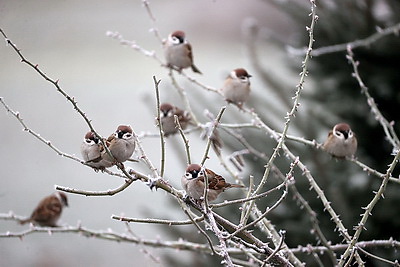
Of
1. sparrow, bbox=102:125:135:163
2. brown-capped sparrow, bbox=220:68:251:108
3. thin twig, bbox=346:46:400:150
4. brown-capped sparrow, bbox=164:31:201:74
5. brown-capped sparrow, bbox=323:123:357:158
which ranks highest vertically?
brown-capped sparrow, bbox=164:31:201:74

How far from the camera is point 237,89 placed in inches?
130

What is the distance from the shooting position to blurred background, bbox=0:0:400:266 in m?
3.71

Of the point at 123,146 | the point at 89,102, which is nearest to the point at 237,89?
the point at 123,146

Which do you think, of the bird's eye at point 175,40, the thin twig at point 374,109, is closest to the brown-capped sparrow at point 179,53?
the bird's eye at point 175,40

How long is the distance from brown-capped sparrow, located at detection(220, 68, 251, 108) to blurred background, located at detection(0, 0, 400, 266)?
0.92 feet

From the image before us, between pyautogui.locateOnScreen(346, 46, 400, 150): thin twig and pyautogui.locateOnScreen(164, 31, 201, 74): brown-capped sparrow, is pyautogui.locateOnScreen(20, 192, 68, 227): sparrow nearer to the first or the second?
pyautogui.locateOnScreen(164, 31, 201, 74): brown-capped sparrow

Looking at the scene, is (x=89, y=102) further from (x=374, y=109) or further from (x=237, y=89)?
(x=374, y=109)

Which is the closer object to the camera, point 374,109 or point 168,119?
point 374,109

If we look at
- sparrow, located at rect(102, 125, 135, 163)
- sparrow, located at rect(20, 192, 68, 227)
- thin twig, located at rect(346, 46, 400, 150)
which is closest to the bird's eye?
sparrow, located at rect(20, 192, 68, 227)

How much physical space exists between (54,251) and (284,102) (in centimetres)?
521

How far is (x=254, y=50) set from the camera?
3.74m

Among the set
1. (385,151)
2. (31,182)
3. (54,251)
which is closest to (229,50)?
(31,182)

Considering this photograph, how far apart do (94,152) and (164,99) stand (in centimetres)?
246

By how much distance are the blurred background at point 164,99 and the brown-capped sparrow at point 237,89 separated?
28cm
